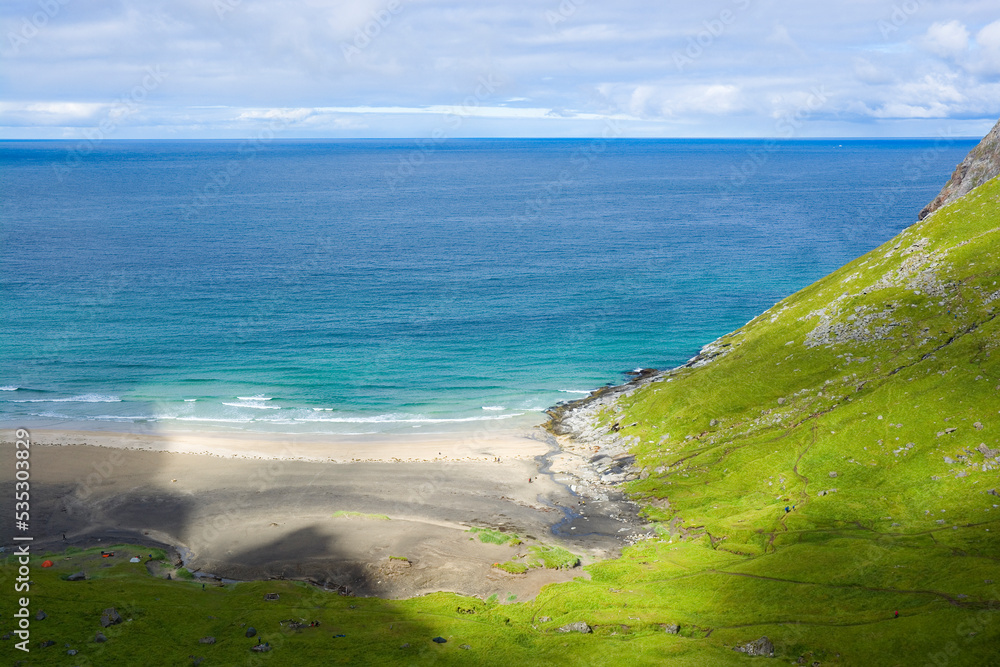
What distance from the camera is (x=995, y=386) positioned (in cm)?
6531

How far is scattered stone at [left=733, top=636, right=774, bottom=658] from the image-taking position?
43.2 m

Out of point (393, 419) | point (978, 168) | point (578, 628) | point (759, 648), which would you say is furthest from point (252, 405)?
point (978, 168)

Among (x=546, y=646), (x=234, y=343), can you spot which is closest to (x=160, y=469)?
(x=234, y=343)

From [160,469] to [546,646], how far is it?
55140mm

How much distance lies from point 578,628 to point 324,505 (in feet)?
113

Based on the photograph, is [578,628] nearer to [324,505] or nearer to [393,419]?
[324,505]

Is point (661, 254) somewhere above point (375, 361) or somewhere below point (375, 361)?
above

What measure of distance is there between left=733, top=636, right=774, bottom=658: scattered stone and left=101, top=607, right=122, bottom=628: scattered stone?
3971 centimetres

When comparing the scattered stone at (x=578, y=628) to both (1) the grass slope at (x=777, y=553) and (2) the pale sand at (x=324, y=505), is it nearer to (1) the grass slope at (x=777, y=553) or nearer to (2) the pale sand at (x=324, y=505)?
(1) the grass slope at (x=777, y=553)

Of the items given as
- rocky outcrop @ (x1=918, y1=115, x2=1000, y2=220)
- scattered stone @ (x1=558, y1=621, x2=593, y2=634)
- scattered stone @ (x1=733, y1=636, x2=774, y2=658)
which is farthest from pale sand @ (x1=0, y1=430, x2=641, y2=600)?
rocky outcrop @ (x1=918, y1=115, x2=1000, y2=220)

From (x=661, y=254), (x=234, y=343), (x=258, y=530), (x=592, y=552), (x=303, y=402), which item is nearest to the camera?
(x=592, y=552)

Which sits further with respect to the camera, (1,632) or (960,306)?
(960,306)

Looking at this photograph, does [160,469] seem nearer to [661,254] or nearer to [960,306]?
[960,306]

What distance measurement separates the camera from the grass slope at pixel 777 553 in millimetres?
44938
